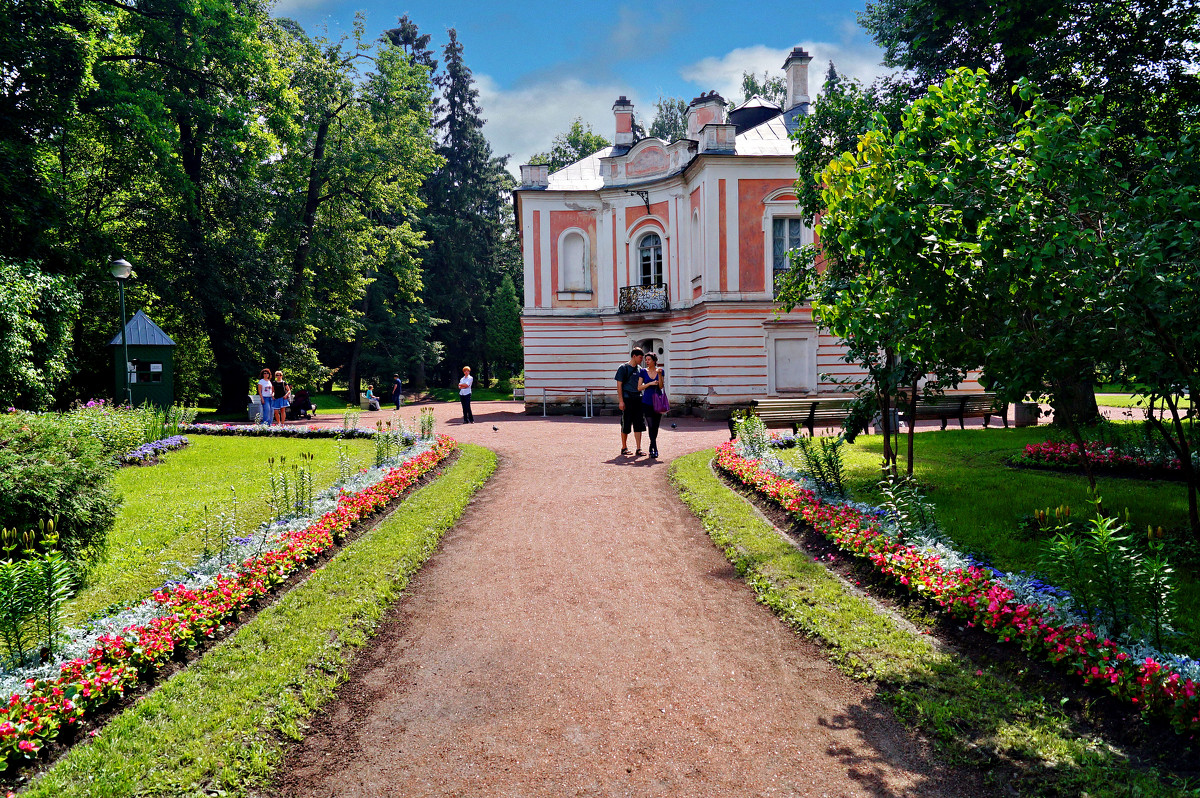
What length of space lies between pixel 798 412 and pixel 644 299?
13.3m

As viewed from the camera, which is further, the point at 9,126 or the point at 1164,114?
the point at 9,126

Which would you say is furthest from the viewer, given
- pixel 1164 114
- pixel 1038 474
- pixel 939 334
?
pixel 1164 114

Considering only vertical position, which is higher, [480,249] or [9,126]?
[480,249]

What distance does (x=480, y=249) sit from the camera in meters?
50.9

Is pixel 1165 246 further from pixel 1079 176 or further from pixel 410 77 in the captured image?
pixel 410 77

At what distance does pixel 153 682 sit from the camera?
14.9 feet

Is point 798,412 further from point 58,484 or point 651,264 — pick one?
point 651,264

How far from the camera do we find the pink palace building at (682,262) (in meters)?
23.3

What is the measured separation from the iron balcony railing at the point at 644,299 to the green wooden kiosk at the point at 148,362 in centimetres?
1568

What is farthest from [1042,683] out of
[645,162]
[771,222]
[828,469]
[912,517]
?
[645,162]

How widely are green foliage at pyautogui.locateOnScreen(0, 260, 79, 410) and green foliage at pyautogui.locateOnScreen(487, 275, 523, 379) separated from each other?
35.1m

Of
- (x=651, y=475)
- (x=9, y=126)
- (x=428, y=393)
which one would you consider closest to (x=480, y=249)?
(x=428, y=393)

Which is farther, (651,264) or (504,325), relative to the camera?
(504,325)

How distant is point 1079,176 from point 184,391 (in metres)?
31.9
